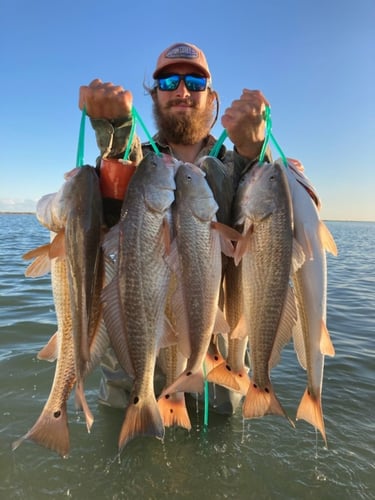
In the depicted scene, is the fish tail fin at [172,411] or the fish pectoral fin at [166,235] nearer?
the fish pectoral fin at [166,235]

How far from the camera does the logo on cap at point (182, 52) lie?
4032mm

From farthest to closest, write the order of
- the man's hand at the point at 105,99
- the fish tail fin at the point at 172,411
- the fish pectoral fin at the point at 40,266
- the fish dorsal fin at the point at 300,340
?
the fish tail fin at the point at 172,411 < the fish dorsal fin at the point at 300,340 < the fish pectoral fin at the point at 40,266 < the man's hand at the point at 105,99

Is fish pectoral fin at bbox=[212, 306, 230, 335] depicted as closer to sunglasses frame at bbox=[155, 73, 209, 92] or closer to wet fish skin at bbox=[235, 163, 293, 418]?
wet fish skin at bbox=[235, 163, 293, 418]

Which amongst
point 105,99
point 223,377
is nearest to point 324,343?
point 223,377

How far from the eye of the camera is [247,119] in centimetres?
266

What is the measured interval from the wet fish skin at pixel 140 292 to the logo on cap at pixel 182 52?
83.9 inches

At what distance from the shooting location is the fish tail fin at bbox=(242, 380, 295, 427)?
2559 mm

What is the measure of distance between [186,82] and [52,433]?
130 inches

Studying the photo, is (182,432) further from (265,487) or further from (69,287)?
(69,287)

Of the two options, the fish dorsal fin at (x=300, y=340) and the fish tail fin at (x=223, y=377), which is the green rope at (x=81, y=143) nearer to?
the fish tail fin at (x=223, y=377)

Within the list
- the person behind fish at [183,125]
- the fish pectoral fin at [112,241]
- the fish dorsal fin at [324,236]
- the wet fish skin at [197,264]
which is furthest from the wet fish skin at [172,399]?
the fish dorsal fin at [324,236]

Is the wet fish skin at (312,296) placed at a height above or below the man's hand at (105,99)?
below

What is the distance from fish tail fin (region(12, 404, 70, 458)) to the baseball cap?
131 inches

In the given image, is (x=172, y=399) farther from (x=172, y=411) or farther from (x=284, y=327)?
(x=284, y=327)
